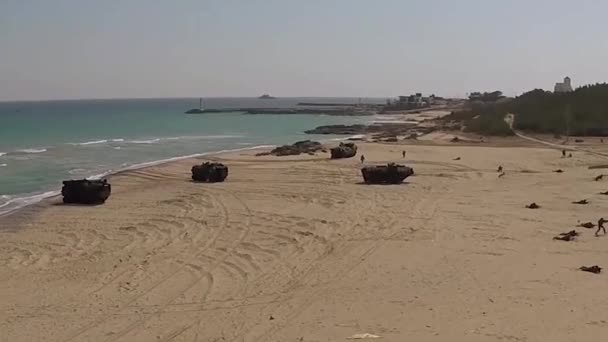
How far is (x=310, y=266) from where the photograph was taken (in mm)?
11664

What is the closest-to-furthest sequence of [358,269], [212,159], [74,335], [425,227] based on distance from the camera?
[74,335]
[358,269]
[425,227]
[212,159]

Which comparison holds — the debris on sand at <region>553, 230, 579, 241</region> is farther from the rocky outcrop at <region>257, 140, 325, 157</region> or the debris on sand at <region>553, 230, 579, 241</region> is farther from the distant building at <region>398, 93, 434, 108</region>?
the distant building at <region>398, 93, 434, 108</region>

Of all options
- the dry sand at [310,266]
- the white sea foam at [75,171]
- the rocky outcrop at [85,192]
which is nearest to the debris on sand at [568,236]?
the dry sand at [310,266]

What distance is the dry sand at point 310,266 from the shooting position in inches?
334

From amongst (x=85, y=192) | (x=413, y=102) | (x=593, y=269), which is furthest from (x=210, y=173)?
(x=413, y=102)

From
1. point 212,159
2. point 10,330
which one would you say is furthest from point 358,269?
point 212,159

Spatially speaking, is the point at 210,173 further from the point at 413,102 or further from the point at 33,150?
the point at 413,102

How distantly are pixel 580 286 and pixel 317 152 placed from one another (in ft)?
93.6

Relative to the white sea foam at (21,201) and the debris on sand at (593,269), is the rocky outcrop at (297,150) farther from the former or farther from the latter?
the debris on sand at (593,269)

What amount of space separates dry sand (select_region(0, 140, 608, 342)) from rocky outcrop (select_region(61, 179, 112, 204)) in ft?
1.40

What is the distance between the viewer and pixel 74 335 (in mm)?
8469

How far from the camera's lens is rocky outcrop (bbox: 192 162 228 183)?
83.0 ft

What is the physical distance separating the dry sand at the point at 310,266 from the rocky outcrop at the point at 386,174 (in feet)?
4.58

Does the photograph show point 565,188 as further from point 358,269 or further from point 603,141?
point 603,141
